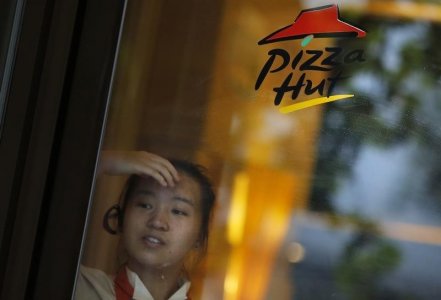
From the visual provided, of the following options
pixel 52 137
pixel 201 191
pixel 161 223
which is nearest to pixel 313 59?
pixel 201 191

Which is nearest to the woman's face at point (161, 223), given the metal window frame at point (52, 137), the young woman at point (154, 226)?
the young woman at point (154, 226)

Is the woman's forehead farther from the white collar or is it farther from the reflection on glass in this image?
the reflection on glass

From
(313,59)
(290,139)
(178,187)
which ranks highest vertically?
(313,59)

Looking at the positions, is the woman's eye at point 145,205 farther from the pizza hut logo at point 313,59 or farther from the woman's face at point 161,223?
the pizza hut logo at point 313,59

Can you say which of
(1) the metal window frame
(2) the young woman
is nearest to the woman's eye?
(2) the young woman

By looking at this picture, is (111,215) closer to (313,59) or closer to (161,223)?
(161,223)

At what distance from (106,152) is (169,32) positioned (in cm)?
28

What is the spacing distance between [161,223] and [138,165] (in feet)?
0.41

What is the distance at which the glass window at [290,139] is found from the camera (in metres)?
1.33

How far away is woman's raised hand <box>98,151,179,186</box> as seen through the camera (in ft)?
4.69

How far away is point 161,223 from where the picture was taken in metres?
1.42

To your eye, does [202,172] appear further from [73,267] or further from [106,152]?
[73,267]

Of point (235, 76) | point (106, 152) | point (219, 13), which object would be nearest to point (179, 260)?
point (106, 152)

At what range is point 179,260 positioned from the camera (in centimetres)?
141
